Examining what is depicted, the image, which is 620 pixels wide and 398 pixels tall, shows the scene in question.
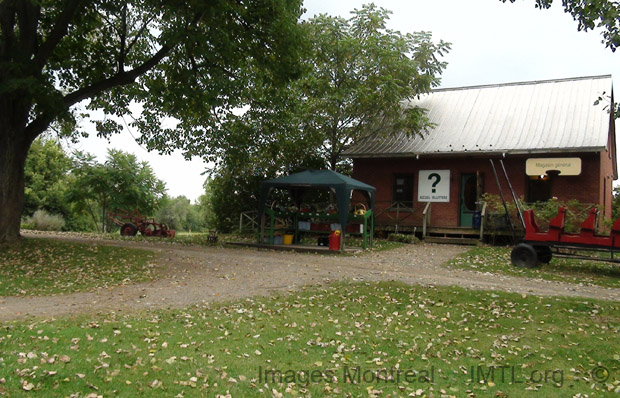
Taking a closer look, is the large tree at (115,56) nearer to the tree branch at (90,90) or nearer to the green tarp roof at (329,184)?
the tree branch at (90,90)

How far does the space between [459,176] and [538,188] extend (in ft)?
10.5

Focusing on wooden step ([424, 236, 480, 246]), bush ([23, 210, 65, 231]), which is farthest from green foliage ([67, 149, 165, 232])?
wooden step ([424, 236, 480, 246])

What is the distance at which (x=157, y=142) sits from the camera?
61.2 ft

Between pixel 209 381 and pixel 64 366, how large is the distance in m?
1.51

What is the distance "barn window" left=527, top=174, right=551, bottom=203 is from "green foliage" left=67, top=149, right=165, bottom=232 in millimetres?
20882

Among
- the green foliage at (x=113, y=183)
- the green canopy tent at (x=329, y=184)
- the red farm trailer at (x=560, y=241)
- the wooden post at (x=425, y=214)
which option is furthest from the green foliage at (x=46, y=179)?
the red farm trailer at (x=560, y=241)

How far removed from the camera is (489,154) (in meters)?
20.7

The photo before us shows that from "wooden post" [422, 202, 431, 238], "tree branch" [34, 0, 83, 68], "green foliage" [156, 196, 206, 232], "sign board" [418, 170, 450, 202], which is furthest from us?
"green foliage" [156, 196, 206, 232]

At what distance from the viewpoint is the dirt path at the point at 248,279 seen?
8336 mm

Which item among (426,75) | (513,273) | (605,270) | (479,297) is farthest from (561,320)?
(426,75)

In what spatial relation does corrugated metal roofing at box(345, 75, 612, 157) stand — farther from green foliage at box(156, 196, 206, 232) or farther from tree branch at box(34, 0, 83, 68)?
green foliage at box(156, 196, 206, 232)

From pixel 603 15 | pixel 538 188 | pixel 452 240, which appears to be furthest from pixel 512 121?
pixel 603 15

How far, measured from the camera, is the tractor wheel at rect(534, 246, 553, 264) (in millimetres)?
13570

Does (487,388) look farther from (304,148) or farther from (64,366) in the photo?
(304,148)
